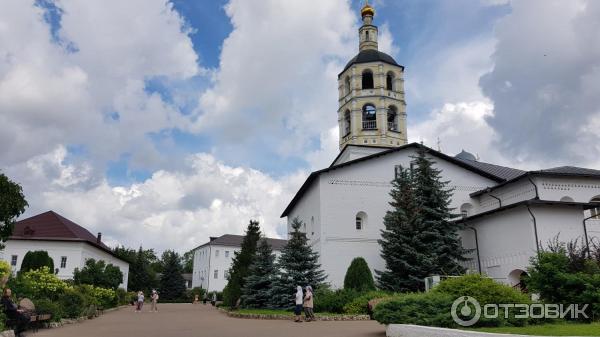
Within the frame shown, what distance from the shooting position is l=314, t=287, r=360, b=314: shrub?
67.8ft

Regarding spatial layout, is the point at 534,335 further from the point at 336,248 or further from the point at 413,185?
the point at 336,248

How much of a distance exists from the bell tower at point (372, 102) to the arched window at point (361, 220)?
7376mm

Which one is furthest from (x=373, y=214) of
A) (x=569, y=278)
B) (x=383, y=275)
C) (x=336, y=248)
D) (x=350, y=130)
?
(x=569, y=278)

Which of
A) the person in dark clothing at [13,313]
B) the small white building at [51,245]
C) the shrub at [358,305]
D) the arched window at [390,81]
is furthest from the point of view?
the small white building at [51,245]

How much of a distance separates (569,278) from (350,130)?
24.7m

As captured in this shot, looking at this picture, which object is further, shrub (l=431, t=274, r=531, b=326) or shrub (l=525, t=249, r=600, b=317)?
shrub (l=525, t=249, r=600, b=317)

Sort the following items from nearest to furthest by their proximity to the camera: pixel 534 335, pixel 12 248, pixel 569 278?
pixel 534 335 < pixel 569 278 < pixel 12 248

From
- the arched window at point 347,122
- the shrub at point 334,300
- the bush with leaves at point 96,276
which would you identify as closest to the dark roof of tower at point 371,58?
the arched window at point 347,122

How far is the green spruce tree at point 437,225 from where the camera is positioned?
23.7 metres

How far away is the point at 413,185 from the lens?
25.1m

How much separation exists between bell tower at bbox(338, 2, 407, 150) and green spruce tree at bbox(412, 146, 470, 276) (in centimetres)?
906

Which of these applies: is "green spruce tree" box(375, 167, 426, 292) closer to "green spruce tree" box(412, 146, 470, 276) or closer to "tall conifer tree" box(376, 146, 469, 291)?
"tall conifer tree" box(376, 146, 469, 291)

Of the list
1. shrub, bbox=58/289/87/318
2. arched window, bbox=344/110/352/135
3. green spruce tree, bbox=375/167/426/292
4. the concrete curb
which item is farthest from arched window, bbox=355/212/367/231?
shrub, bbox=58/289/87/318

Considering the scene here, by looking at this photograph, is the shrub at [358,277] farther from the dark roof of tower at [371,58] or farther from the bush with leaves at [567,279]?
the dark roof of tower at [371,58]
